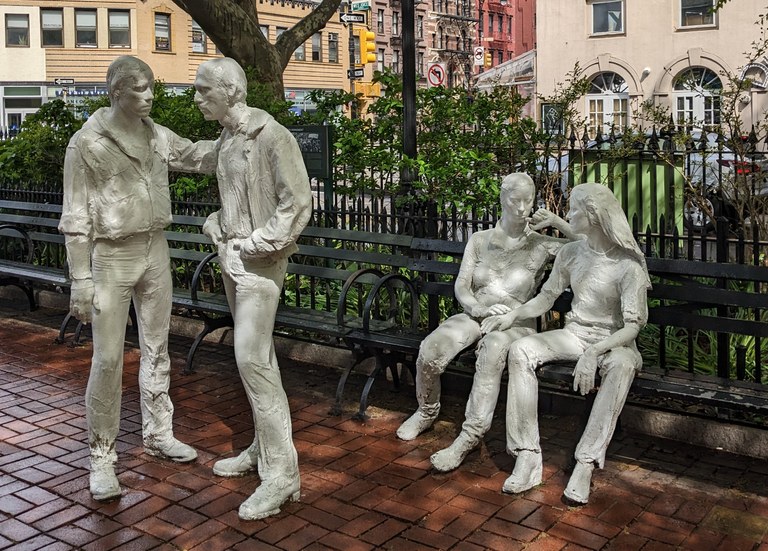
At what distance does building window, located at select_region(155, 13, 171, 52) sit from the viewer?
156 ft

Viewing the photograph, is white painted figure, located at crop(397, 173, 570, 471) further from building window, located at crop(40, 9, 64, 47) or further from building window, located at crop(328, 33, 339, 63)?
building window, located at crop(328, 33, 339, 63)

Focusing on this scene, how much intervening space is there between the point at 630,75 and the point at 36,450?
34.0 metres

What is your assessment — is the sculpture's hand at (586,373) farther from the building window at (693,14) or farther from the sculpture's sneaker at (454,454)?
the building window at (693,14)

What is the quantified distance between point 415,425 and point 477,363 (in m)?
0.69

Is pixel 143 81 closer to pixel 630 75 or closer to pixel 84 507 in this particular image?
pixel 84 507

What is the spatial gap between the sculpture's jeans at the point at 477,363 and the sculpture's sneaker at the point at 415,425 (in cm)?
3

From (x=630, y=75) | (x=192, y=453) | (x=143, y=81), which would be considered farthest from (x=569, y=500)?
(x=630, y=75)

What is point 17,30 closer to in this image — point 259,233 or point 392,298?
point 392,298

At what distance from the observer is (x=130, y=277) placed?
17.2 ft

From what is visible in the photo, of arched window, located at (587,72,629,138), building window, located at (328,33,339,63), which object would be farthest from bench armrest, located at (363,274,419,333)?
building window, located at (328,33,339,63)

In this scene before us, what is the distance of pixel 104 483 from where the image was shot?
16.8 feet

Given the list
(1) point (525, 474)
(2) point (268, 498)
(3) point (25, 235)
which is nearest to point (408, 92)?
(1) point (525, 474)

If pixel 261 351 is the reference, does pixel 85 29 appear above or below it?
above

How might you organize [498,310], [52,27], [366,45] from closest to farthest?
[498,310] → [366,45] → [52,27]
